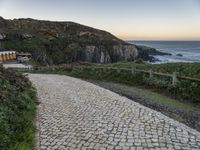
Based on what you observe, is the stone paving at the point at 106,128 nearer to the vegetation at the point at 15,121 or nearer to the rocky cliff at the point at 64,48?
the vegetation at the point at 15,121

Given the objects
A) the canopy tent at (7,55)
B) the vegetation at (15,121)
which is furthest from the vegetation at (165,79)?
the canopy tent at (7,55)

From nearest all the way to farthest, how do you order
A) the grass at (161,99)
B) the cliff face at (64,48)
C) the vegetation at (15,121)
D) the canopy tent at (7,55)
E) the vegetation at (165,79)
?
the vegetation at (15,121) < the grass at (161,99) < the vegetation at (165,79) < the canopy tent at (7,55) < the cliff face at (64,48)

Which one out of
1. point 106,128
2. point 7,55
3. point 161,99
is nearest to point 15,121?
point 106,128

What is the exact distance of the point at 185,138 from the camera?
11.3 meters

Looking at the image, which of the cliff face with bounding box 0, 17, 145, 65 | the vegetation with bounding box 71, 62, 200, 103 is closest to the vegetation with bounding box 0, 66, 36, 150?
the vegetation with bounding box 71, 62, 200, 103

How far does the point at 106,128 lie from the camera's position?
1257 cm

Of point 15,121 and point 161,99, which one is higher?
point 15,121

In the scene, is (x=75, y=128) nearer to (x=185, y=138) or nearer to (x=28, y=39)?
(x=185, y=138)

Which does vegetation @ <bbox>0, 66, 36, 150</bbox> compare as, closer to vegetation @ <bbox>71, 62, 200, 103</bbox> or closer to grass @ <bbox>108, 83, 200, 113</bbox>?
grass @ <bbox>108, 83, 200, 113</bbox>

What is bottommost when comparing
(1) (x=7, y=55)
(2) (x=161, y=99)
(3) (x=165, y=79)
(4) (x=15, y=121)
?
(2) (x=161, y=99)

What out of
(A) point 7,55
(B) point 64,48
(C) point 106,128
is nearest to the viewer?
(C) point 106,128

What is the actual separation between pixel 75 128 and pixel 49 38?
9223 centimetres

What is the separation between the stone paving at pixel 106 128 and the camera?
426 inches

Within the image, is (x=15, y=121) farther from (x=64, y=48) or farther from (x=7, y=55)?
(x=64, y=48)
